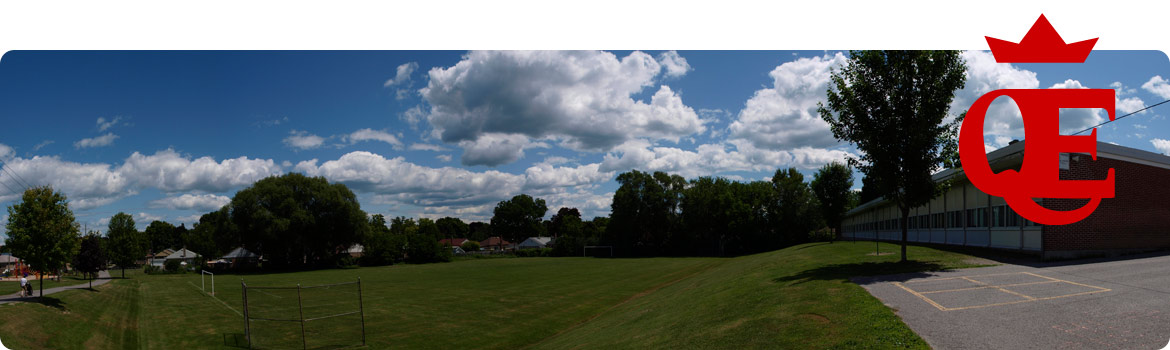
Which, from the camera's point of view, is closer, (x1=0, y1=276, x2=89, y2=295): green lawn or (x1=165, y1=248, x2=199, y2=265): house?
(x1=0, y1=276, x2=89, y2=295): green lawn

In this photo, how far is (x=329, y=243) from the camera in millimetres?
73812

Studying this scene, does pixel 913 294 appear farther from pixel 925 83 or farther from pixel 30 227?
pixel 30 227

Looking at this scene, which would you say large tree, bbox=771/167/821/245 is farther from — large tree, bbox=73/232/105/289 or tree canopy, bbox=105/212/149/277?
tree canopy, bbox=105/212/149/277

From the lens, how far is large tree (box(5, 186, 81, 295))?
942 inches

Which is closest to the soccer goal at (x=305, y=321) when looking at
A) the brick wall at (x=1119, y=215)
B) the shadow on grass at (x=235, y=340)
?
the shadow on grass at (x=235, y=340)

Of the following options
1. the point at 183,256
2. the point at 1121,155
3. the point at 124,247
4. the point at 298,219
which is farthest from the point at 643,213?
the point at 183,256

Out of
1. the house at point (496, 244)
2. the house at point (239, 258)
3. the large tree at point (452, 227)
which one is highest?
the house at point (239, 258)

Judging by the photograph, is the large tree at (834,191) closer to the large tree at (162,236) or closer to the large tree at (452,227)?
the large tree at (162,236)

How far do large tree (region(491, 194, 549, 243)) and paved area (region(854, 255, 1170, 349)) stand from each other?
14306cm

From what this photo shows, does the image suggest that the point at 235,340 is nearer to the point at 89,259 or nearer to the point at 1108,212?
the point at 89,259

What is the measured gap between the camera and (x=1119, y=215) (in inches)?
763

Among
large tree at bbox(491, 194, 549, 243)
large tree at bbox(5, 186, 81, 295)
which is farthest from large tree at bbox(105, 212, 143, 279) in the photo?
large tree at bbox(491, 194, 549, 243)

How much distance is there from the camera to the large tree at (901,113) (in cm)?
1948
